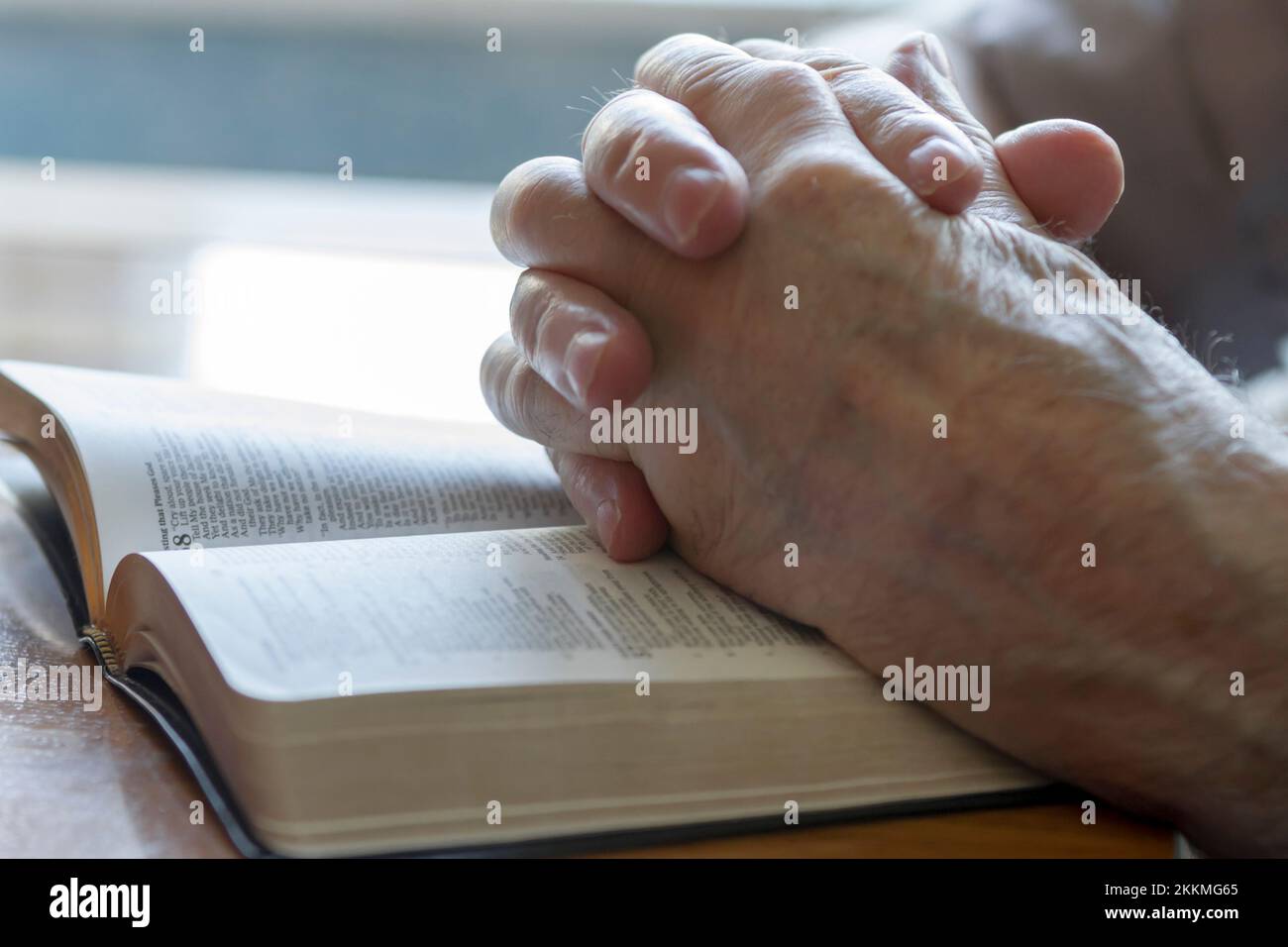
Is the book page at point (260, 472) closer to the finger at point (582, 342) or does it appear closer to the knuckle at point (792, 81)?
the finger at point (582, 342)

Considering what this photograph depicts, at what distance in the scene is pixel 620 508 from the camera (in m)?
0.56

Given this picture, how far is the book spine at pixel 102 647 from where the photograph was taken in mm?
531

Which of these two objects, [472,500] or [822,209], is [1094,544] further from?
[472,500]

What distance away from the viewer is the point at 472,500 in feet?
2.18

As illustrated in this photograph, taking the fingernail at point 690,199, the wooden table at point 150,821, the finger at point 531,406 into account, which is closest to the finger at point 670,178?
the fingernail at point 690,199

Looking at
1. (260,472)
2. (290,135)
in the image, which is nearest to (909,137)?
(260,472)

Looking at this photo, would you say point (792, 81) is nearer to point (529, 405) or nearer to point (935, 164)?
point (935, 164)

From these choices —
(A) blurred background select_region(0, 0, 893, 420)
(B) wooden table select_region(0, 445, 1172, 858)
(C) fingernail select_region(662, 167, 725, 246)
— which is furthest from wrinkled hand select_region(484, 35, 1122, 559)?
(A) blurred background select_region(0, 0, 893, 420)

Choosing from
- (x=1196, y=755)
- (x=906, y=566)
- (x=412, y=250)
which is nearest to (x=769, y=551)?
(x=906, y=566)

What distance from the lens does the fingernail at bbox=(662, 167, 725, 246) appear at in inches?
19.5

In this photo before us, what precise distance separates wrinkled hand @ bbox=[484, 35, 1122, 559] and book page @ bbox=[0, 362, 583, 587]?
2.3 inches

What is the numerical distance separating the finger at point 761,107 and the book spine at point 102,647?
35 centimetres

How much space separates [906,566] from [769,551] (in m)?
0.06

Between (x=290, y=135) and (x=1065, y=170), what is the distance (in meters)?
2.19
